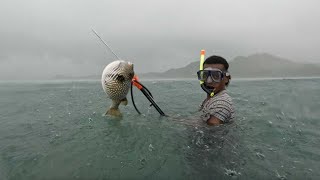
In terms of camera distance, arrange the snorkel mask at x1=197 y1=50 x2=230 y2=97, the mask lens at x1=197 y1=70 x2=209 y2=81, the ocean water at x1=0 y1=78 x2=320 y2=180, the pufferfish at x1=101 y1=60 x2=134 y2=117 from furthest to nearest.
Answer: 1. the mask lens at x1=197 y1=70 x2=209 y2=81
2. the snorkel mask at x1=197 y1=50 x2=230 y2=97
3. the pufferfish at x1=101 y1=60 x2=134 y2=117
4. the ocean water at x1=0 y1=78 x2=320 y2=180

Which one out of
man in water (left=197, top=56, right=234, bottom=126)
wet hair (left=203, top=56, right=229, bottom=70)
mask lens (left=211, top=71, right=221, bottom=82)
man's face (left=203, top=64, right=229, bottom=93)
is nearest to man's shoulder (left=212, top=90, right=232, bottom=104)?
man in water (left=197, top=56, right=234, bottom=126)

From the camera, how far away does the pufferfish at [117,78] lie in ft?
19.7

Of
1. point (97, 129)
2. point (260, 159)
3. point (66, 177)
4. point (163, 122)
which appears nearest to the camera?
point (66, 177)

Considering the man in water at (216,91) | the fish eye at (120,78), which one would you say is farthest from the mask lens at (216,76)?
the fish eye at (120,78)

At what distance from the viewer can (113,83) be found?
6.08 metres

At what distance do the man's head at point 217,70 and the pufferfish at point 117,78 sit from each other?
1817mm

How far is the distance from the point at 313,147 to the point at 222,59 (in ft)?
9.56

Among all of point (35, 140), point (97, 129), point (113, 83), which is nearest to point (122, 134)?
point (97, 129)

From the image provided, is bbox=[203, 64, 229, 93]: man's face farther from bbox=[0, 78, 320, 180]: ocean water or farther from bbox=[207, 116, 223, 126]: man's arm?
bbox=[0, 78, 320, 180]: ocean water

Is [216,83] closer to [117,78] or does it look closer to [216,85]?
[216,85]

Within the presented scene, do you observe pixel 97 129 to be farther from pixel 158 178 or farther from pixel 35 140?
pixel 158 178

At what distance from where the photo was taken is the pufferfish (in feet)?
19.7

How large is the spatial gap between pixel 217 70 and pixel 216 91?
55cm

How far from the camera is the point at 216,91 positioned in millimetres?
6496
